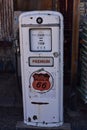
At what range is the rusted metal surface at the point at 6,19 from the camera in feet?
23.7

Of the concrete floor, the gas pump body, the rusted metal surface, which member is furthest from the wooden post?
the rusted metal surface

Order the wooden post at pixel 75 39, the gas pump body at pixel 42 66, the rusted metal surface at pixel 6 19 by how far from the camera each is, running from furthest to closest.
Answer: the rusted metal surface at pixel 6 19
the wooden post at pixel 75 39
the gas pump body at pixel 42 66

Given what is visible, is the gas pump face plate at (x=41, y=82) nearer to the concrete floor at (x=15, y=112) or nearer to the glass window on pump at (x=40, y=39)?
the glass window on pump at (x=40, y=39)

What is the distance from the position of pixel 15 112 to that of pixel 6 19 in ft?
7.60

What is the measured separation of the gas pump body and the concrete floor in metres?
0.32

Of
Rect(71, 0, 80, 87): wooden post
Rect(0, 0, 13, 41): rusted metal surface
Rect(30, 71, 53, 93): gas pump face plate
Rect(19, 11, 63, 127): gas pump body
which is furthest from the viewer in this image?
Rect(0, 0, 13, 41): rusted metal surface

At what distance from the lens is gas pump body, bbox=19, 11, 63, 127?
479 cm

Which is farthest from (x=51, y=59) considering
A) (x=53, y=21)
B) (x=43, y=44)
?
(x=53, y=21)

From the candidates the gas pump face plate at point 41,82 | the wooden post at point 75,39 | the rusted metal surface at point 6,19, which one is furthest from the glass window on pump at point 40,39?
the rusted metal surface at point 6,19

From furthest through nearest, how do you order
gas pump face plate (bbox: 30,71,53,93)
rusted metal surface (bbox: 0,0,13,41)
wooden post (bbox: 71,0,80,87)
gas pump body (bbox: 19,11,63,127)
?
rusted metal surface (bbox: 0,0,13,41), wooden post (bbox: 71,0,80,87), gas pump face plate (bbox: 30,71,53,93), gas pump body (bbox: 19,11,63,127)

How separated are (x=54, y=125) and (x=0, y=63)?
9.88 feet

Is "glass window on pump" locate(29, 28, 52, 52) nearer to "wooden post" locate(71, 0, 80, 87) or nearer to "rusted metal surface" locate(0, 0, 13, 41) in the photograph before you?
"wooden post" locate(71, 0, 80, 87)

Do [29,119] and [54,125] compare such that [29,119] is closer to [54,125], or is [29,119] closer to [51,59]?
[54,125]

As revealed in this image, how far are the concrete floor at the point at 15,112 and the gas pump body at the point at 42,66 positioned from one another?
324 mm
